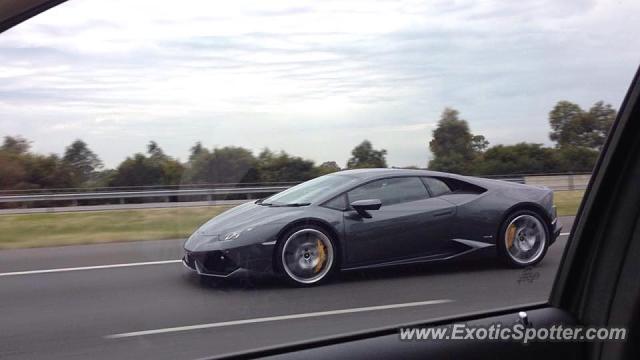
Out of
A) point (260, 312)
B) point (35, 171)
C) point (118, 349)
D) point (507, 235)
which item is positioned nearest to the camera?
point (35, 171)

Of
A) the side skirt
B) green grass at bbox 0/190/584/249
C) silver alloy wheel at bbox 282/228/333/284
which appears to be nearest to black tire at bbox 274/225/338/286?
silver alloy wheel at bbox 282/228/333/284

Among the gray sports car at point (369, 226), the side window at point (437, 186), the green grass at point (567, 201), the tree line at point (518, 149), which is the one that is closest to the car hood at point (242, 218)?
the gray sports car at point (369, 226)

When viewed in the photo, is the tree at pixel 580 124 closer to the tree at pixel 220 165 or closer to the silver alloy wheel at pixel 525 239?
the silver alloy wheel at pixel 525 239

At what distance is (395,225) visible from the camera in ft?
13.1

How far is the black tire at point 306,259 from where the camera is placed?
12.8 feet

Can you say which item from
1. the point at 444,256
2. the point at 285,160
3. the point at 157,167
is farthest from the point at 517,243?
the point at 157,167

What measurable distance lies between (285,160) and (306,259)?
2.11 feet

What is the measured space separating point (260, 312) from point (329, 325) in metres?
0.45

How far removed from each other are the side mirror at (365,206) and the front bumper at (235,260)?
22.3 inches

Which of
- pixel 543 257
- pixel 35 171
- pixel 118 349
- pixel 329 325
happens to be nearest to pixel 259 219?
pixel 329 325

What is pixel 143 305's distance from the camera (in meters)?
3.89

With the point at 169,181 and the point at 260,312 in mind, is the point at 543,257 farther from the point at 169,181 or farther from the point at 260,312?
the point at 169,181

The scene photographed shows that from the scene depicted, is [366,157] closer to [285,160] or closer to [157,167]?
[285,160]

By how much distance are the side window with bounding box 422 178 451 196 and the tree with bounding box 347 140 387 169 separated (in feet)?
1.09
